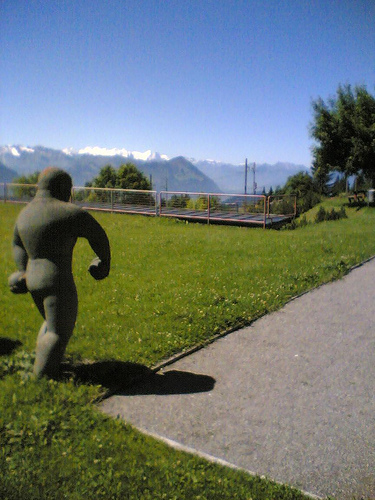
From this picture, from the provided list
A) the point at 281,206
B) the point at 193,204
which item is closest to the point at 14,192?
the point at 193,204

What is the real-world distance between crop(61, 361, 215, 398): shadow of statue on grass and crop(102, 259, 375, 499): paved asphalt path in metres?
0.02

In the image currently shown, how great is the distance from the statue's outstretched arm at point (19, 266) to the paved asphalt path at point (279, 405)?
1323mm

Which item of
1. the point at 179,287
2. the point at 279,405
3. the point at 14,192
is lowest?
the point at 279,405

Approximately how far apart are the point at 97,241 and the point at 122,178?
63171mm

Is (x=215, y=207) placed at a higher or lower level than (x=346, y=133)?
lower

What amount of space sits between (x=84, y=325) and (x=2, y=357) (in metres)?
1.25

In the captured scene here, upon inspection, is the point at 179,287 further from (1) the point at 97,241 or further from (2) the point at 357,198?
(2) the point at 357,198

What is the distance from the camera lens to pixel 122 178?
65938mm

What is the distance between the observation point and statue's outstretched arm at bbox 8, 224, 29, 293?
4227 mm

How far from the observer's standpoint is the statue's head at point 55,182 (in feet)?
13.5

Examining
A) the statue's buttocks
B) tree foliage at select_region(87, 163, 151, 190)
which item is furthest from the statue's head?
tree foliage at select_region(87, 163, 151, 190)

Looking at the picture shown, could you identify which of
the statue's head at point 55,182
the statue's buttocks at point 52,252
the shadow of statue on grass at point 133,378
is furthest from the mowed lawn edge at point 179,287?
the statue's head at point 55,182

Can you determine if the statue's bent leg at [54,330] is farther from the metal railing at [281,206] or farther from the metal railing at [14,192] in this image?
the metal railing at [14,192]

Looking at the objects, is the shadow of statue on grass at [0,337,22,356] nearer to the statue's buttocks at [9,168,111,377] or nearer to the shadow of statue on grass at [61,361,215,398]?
the shadow of statue on grass at [61,361,215,398]
